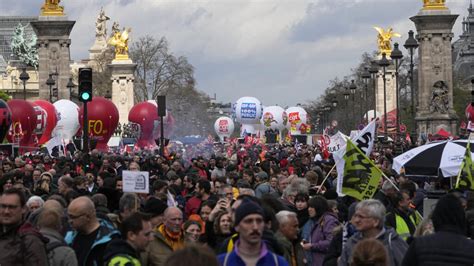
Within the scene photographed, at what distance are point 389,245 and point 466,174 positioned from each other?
5045 millimetres

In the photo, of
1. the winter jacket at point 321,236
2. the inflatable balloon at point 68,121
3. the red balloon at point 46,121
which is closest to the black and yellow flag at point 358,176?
the winter jacket at point 321,236

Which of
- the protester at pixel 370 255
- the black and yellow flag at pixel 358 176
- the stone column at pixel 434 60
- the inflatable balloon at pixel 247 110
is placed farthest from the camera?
the inflatable balloon at pixel 247 110

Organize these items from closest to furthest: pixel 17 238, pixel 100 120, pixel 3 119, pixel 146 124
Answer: pixel 17 238 < pixel 3 119 < pixel 100 120 < pixel 146 124

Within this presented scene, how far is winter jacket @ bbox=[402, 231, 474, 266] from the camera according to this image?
332 inches

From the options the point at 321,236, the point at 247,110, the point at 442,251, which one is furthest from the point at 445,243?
the point at 247,110

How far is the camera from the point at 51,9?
72.2m

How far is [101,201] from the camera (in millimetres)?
12477

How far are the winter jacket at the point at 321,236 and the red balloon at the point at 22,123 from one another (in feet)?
95.2

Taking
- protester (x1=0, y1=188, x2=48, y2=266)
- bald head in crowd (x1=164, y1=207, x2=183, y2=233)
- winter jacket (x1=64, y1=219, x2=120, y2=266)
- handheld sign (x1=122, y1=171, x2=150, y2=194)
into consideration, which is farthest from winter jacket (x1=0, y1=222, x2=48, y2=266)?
handheld sign (x1=122, y1=171, x2=150, y2=194)

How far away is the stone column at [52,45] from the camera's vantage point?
71750mm

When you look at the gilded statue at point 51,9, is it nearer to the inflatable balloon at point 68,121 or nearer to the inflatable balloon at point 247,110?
the inflatable balloon at point 68,121

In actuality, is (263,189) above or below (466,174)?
below

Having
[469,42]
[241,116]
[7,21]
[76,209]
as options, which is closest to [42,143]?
[76,209]

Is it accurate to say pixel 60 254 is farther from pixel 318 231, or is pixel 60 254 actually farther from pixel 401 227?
pixel 401 227
